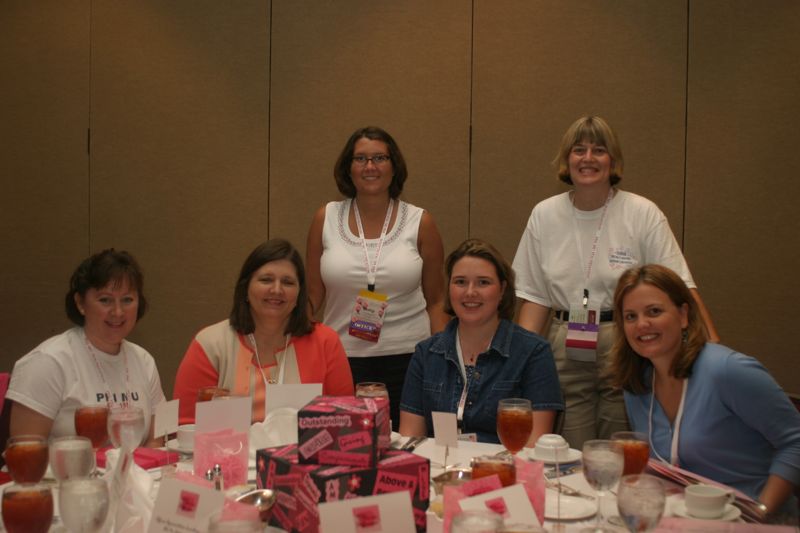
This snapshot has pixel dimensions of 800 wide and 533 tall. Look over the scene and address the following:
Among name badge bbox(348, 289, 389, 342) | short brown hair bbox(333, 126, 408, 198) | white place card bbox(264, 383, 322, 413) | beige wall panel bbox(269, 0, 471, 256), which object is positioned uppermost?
beige wall panel bbox(269, 0, 471, 256)

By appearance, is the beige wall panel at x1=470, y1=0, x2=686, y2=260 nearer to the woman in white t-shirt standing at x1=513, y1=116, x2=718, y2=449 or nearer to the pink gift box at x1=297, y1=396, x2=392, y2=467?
the woman in white t-shirt standing at x1=513, y1=116, x2=718, y2=449

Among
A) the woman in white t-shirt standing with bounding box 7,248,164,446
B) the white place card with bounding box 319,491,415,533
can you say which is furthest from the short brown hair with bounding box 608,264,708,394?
the woman in white t-shirt standing with bounding box 7,248,164,446

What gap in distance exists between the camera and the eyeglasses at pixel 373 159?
3.74 m

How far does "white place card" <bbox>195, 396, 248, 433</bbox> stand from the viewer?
2.07 m

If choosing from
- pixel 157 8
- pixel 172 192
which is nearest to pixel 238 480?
pixel 172 192

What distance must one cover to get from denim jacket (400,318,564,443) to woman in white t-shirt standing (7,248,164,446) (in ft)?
3.20

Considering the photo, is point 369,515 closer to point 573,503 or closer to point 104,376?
point 573,503

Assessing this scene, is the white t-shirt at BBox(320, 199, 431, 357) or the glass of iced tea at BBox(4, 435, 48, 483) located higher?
the white t-shirt at BBox(320, 199, 431, 357)

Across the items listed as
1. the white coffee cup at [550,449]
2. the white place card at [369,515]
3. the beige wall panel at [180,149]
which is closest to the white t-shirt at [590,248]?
the white coffee cup at [550,449]

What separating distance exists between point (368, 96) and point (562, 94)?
1214mm

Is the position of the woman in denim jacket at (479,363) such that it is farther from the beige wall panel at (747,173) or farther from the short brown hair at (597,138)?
the beige wall panel at (747,173)

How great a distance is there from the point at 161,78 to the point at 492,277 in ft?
10.7

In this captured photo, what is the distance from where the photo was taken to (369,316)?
11.9 feet

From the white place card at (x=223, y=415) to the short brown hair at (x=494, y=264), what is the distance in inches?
43.8
